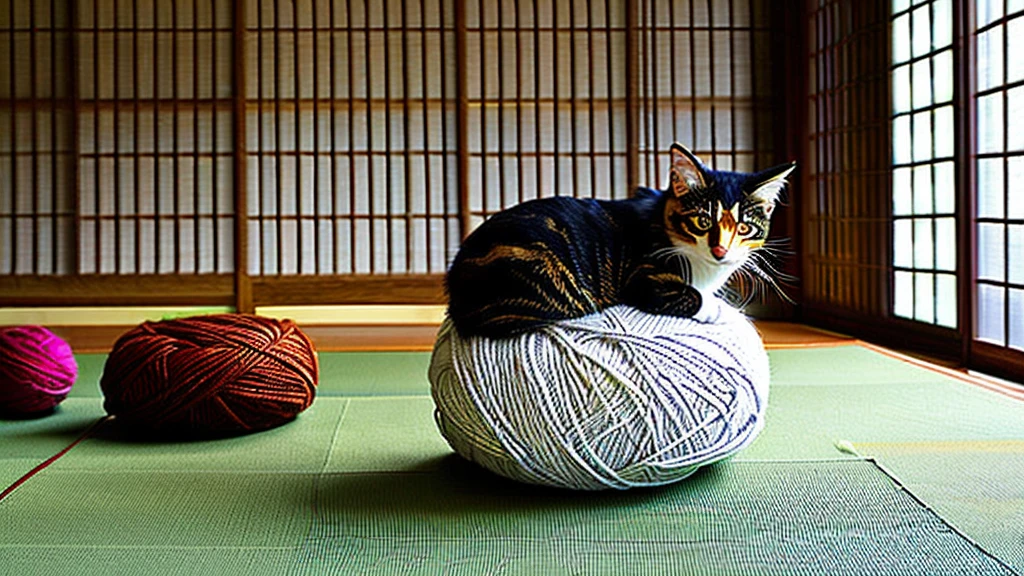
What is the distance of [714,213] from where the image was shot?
84.0 inches

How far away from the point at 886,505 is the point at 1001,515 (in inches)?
7.9

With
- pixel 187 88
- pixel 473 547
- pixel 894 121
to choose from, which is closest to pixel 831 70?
pixel 894 121

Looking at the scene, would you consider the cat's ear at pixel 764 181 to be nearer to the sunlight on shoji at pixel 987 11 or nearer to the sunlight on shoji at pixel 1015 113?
the sunlight on shoji at pixel 1015 113

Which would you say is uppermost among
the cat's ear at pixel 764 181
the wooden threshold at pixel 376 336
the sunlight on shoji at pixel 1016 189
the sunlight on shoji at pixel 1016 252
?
the sunlight on shoji at pixel 1016 189

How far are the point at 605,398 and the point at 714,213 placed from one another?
0.43 metres

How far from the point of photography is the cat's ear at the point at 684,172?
2145 mm

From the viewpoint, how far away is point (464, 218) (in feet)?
18.5

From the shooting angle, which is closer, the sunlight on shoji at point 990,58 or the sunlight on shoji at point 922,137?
the sunlight on shoji at point 990,58

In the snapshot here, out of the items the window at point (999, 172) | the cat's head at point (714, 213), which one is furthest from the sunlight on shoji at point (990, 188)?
the cat's head at point (714, 213)

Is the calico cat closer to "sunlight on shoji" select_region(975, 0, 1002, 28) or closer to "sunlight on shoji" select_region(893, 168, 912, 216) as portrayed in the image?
"sunlight on shoji" select_region(975, 0, 1002, 28)

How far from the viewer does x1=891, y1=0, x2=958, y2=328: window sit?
4102mm

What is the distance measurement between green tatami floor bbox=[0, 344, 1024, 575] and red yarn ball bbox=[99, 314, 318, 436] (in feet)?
0.22

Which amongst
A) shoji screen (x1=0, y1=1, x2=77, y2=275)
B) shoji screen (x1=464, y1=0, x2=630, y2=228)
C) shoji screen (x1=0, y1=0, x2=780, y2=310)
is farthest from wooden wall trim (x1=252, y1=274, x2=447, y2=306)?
shoji screen (x1=0, y1=1, x2=77, y2=275)

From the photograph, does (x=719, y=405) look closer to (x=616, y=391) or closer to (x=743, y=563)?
(x=616, y=391)
